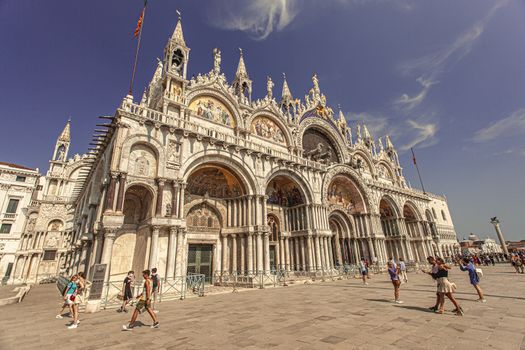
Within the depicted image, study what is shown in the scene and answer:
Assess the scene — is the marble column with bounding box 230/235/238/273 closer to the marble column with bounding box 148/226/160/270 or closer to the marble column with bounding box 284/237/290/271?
the marble column with bounding box 284/237/290/271

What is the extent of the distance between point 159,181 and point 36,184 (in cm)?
2953

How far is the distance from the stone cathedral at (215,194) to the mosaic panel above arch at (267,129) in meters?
0.12

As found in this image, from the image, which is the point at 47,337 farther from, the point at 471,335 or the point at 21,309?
the point at 471,335

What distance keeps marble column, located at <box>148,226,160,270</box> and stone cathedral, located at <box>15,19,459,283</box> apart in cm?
5

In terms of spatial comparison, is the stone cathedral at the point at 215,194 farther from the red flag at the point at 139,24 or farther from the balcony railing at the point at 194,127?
the red flag at the point at 139,24

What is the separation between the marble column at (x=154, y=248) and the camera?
40.4 feet

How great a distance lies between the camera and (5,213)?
94.6 ft

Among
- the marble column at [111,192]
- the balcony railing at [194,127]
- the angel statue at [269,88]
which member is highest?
the angel statue at [269,88]

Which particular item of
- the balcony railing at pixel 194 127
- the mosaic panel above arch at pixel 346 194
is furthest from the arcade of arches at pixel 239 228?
the balcony railing at pixel 194 127

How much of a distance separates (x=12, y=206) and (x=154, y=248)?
30420mm

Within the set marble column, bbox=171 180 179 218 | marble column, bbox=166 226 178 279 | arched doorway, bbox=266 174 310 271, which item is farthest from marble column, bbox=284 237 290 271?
marble column, bbox=171 180 179 218

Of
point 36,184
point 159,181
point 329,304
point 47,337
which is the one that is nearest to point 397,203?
point 329,304

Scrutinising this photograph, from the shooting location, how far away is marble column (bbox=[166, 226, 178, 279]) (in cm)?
1263

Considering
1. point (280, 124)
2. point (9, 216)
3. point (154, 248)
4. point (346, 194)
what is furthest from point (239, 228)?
point (9, 216)
